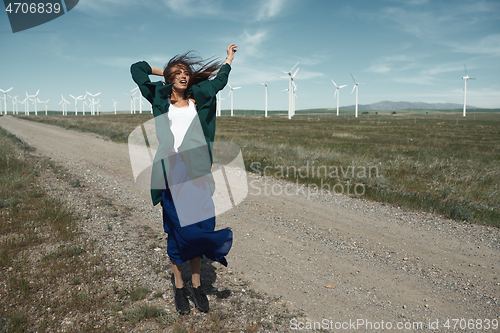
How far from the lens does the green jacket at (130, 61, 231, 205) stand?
9.91ft

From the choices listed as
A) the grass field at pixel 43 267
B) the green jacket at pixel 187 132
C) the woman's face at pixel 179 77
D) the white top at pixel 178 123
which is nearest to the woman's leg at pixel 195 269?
the green jacket at pixel 187 132

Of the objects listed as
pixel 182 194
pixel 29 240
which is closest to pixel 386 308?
pixel 182 194

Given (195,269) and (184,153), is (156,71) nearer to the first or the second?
(184,153)

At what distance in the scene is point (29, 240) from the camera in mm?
4898

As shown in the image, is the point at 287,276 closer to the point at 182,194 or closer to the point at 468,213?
the point at 182,194

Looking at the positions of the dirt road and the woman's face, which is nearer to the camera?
the woman's face

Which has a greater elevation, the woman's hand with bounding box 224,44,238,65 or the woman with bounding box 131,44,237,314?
the woman's hand with bounding box 224,44,238,65

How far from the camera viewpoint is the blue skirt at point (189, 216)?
3057 millimetres

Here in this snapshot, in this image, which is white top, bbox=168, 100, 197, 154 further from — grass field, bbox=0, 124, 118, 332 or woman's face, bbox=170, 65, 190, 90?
grass field, bbox=0, 124, 118, 332

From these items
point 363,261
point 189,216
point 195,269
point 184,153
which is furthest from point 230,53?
point 363,261

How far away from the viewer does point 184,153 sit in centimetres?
303

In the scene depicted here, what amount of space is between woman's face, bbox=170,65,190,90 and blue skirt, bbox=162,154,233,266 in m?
0.73

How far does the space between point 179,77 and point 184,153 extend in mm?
802

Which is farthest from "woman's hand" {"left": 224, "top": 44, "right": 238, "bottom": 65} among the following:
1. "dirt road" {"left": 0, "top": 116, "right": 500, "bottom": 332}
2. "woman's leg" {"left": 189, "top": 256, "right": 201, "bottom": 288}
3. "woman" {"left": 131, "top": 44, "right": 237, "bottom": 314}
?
"dirt road" {"left": 0, "top": 116, "right": 500, "bottom": 332}
